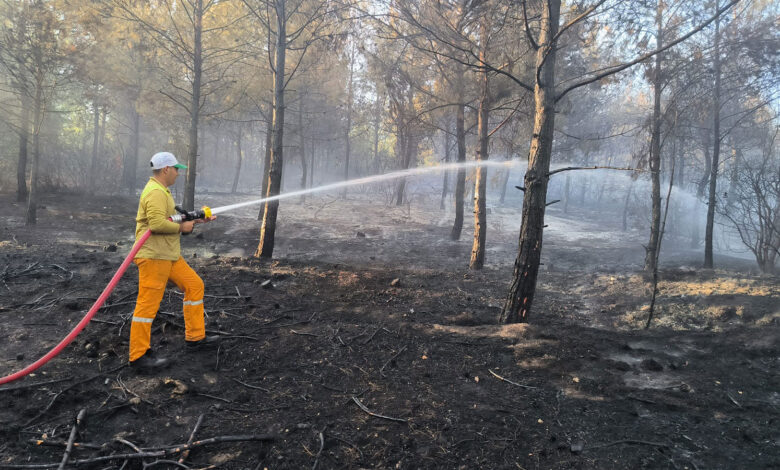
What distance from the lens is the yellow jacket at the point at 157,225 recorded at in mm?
4094

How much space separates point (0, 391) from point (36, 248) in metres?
7.47

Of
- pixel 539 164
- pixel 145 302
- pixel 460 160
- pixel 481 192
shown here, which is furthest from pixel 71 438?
pixel 460 160

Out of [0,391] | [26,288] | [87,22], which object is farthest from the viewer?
[87,22]

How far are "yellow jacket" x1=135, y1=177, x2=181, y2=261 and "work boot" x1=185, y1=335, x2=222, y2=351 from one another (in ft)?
3.38

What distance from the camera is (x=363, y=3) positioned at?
8.41 meters

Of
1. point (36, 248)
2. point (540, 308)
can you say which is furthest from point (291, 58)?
point (540, 308)

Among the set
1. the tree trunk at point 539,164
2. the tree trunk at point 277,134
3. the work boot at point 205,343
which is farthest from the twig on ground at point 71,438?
the tree trunk at point 277,134

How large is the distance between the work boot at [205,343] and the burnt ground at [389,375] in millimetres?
113

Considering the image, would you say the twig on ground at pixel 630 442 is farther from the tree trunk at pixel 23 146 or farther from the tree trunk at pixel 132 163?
the tree trunk at pixel 132 163

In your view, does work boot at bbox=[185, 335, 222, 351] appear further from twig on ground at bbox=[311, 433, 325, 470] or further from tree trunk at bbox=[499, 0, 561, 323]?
tree trunk at bbox=[499, 0, 561, 323]

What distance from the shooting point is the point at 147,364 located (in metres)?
4.09

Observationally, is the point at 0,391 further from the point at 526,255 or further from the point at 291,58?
the point at 291,58

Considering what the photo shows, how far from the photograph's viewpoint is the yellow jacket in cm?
409

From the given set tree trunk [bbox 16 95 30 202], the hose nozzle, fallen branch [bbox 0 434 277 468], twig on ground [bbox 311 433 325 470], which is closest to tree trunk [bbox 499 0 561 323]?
twig on ground [bbox 311 433 325 470]
